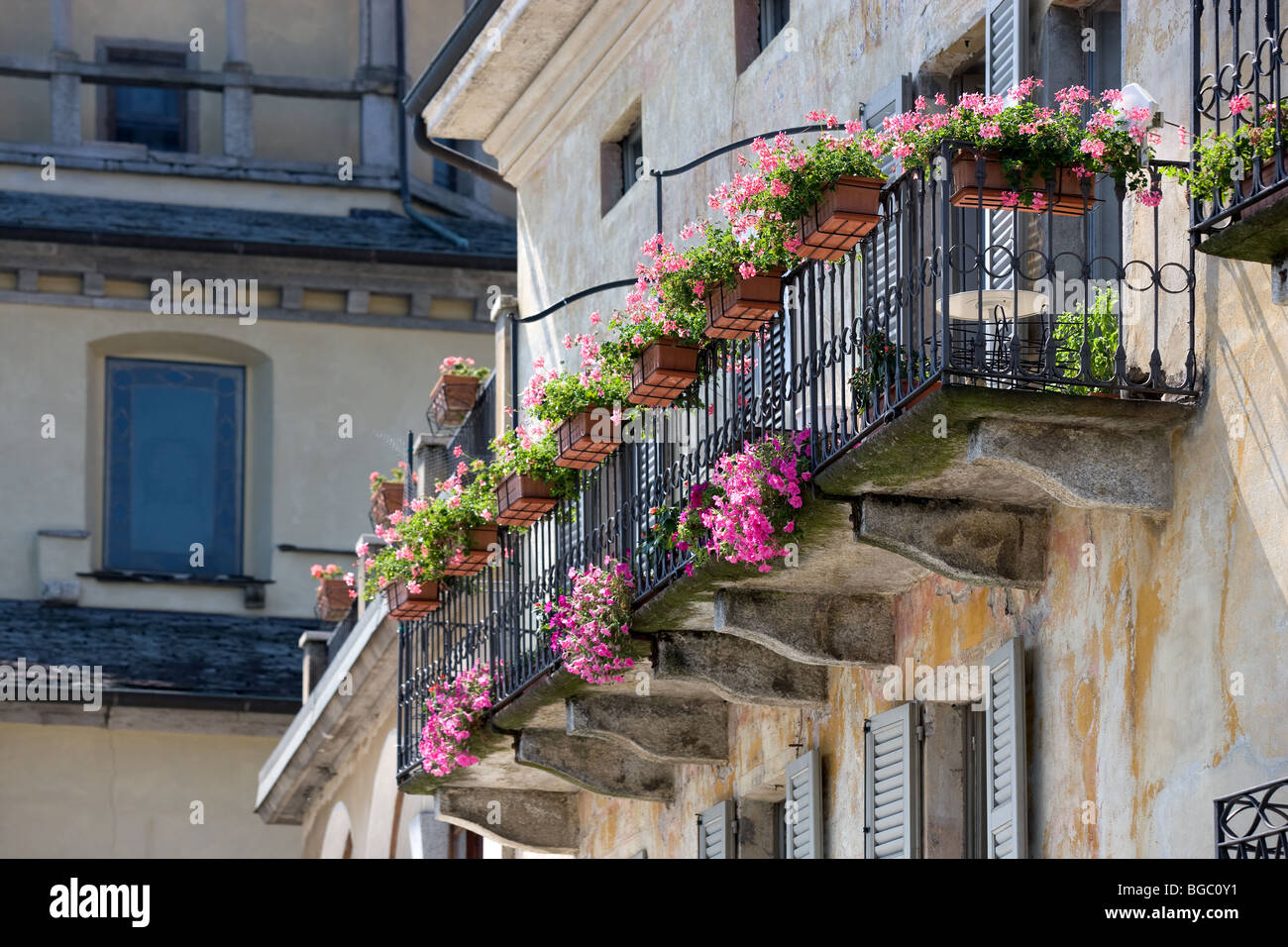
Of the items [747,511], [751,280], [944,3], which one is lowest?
[747,511]

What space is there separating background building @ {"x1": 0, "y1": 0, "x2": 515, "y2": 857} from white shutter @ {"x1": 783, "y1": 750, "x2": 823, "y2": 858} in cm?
1372

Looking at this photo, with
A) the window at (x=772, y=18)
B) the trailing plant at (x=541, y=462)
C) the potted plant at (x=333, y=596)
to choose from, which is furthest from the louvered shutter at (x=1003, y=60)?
the potted plant at (x=333, y=596)

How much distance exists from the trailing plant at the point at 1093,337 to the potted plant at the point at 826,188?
902 millimetres

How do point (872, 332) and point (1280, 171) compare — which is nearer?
point (1280, 171)

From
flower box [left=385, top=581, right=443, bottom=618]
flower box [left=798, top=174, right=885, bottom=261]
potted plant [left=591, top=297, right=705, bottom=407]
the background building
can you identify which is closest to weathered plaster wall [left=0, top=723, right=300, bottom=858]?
the background building

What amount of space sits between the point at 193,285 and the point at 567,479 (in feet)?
48.8

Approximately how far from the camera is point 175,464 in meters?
30.2

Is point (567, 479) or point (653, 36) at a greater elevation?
point (653, 36)

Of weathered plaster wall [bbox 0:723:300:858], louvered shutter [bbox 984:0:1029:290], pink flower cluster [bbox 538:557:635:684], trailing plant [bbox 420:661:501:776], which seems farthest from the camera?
weathered plaster wall [bbox 0:723:300:858]

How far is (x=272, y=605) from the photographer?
29.8 metres

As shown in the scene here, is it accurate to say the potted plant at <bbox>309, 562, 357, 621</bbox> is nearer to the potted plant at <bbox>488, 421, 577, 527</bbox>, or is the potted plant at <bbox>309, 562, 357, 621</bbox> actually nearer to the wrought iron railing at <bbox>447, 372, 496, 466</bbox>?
the wrought iron railing at <bbox>447, 372, 496, 466</bbox>

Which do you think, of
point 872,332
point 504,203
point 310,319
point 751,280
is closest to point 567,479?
point 751,280

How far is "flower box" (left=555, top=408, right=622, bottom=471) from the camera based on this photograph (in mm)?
14391

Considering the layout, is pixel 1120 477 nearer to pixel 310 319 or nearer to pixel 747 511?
pixel 747 511
